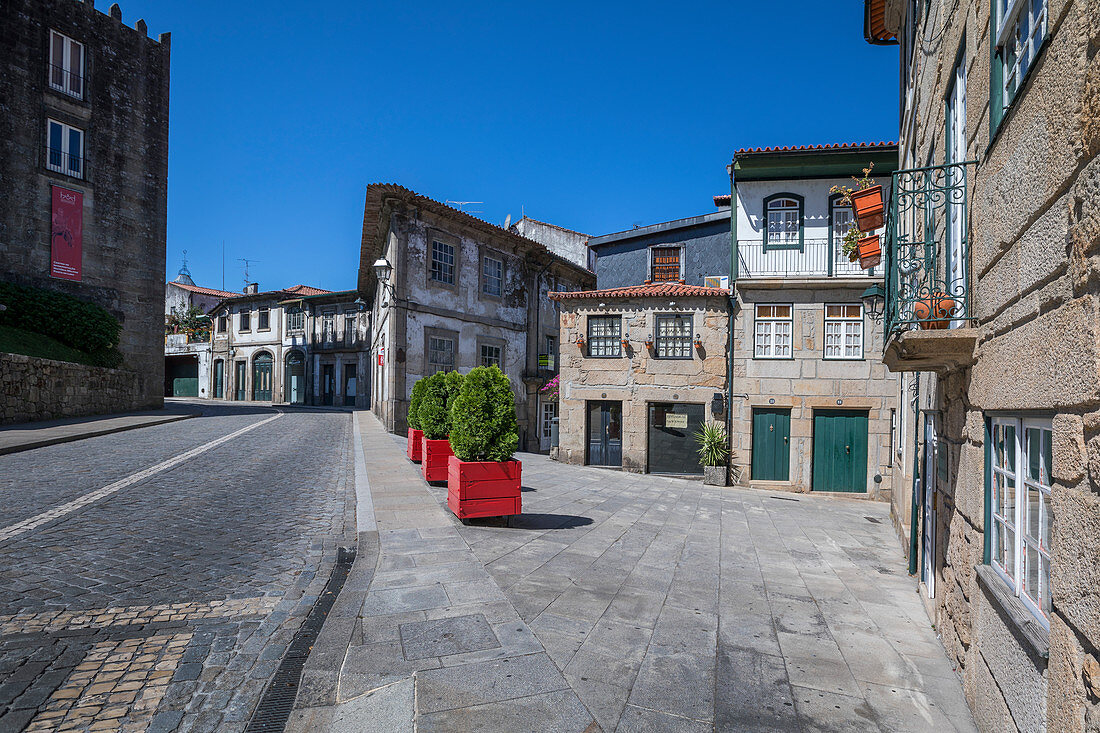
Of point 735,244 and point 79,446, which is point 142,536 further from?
point 735,244

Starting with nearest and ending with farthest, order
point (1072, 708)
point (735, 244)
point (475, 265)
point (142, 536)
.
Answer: point (1072, 708), point (142, 536), point (735, 244), point (475, 265)

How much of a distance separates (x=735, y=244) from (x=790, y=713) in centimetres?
1464

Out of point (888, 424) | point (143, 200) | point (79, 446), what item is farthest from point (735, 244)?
point (143, 200)

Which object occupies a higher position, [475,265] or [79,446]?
[475,265]

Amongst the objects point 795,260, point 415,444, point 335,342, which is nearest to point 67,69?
point 335,342

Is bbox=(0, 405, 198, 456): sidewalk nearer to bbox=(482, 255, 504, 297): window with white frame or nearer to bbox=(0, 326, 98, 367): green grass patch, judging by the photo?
bbox=(0, 326, 98, 367): green grass patch

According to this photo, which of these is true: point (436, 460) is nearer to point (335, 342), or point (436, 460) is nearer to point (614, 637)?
point (614, 637)

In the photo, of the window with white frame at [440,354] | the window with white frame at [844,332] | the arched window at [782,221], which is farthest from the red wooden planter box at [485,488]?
the window with white frame at [440,354]

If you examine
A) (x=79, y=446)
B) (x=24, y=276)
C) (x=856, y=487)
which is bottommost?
(x=856, y=487)

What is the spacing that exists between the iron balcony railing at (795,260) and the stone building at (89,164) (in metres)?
22.6

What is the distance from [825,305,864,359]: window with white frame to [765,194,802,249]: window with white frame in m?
2.20

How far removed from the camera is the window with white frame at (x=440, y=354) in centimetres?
2175

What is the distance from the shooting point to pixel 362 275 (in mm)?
29766

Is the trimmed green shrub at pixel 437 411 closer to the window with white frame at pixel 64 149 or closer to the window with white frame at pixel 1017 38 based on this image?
the window with white frame at pixel 1017 38
